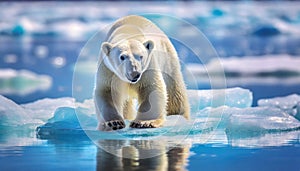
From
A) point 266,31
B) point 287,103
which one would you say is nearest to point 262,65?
point 266,31

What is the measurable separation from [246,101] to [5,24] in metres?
1.31

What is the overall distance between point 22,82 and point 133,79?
814mm

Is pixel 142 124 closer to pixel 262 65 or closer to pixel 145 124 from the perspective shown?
pixel 145 124

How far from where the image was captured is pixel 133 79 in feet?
8.46

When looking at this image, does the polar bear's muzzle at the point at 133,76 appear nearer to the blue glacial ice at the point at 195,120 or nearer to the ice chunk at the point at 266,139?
the blue glacial ice at the point at 195,120

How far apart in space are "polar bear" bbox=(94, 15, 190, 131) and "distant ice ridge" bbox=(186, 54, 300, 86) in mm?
392

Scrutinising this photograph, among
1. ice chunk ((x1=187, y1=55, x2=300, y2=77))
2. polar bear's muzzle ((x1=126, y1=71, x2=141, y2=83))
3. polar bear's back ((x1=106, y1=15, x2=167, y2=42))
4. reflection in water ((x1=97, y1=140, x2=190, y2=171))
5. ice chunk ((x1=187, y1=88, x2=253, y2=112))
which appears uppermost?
polar bear's back ((x1=106, y1=15, x2=167, y2=42))

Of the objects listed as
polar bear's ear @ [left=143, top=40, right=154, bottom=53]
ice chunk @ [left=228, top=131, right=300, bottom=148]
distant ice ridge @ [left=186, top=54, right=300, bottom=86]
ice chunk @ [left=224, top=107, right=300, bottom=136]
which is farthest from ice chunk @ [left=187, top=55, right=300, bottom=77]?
polar bear's ear @ [left=143, top=40, right=154, bottom=53]

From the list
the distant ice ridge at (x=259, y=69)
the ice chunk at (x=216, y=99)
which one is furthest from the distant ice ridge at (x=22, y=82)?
the distant ice ridge at (x=259, y=69)

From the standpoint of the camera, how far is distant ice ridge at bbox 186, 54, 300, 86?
3130 mm

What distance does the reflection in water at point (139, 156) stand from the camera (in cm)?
247

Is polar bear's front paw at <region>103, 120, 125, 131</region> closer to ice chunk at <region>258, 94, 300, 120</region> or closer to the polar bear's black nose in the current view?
the polar bear's black nose

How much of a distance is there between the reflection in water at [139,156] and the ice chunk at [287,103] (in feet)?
1.92

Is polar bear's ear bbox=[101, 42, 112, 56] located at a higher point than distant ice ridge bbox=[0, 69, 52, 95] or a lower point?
higher
